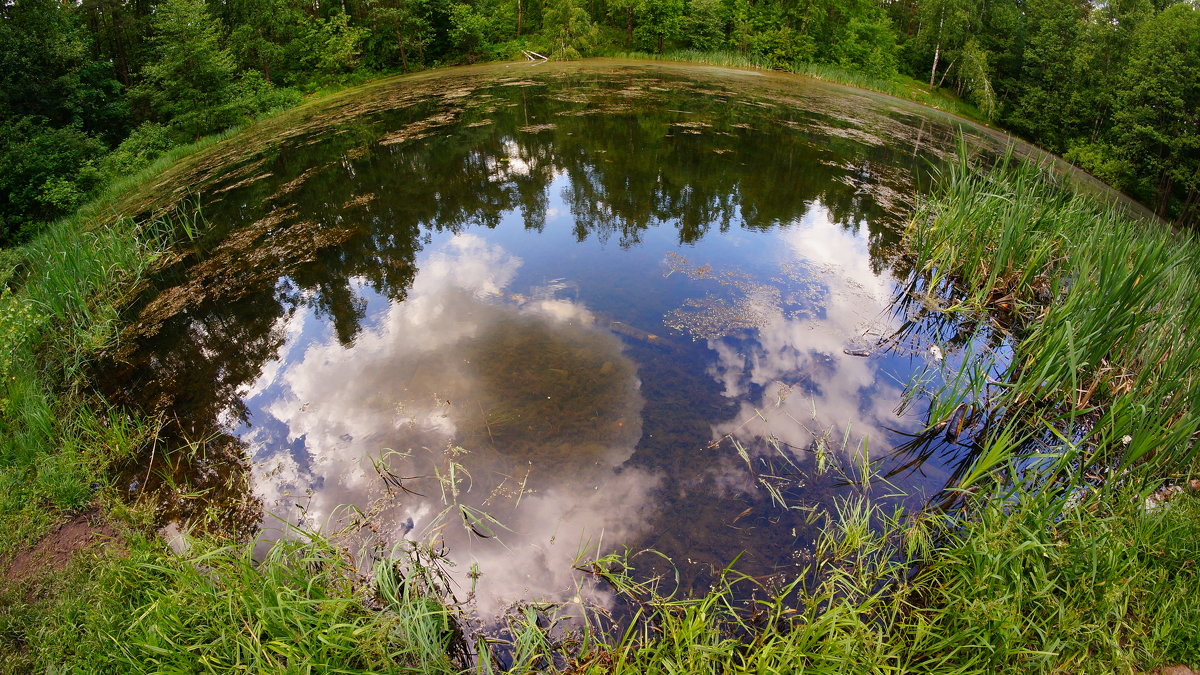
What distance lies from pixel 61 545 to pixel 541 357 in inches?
119

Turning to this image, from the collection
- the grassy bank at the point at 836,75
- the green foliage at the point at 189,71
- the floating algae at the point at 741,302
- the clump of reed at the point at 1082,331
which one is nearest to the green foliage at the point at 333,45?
the green foliage at the point at 189,71

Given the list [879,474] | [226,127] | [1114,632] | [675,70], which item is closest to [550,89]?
[675,70]

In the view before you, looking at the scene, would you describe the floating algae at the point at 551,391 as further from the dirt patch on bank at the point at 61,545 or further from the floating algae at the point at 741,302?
the dirt patch on bank at the point at 61,545

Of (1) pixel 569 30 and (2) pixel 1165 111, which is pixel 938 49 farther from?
(1) pixel 569 30

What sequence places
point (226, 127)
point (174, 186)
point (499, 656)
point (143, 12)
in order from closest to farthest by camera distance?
point (499, 656)
point (174, 186)
point (226, 127)
point (143, 12)

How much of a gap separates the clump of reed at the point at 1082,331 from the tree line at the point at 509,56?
1419cm

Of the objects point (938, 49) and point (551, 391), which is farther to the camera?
point (938, 49)

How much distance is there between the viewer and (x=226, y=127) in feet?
44.5

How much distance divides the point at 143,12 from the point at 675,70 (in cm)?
1904

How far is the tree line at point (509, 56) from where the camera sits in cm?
1168

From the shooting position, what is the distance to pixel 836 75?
1770 cm

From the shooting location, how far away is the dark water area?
2.94 meters

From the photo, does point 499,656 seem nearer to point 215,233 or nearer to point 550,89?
point 215,233

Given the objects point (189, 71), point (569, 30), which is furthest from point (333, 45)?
point (569, 30)
